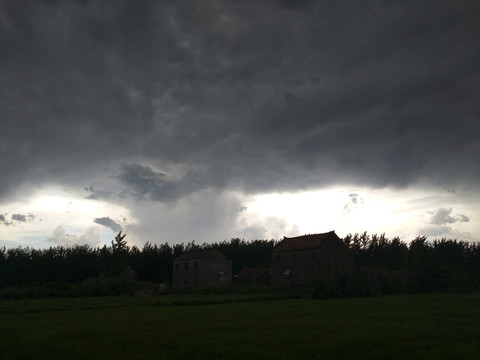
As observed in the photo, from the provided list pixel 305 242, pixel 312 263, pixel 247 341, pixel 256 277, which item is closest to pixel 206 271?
pixel 256 277

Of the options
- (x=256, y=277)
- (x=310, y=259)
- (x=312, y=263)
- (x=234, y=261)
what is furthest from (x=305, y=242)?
(x=234, y=261)

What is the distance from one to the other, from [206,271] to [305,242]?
21.7m

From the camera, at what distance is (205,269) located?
8281 centimetres

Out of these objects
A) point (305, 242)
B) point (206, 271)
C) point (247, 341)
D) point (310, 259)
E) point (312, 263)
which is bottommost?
point (247, 341)

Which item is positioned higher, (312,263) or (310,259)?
(310,259)

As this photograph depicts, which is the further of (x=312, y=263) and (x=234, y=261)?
(x=234, y=261)

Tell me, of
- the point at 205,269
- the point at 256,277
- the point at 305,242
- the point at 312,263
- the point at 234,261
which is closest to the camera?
the point at 312,263

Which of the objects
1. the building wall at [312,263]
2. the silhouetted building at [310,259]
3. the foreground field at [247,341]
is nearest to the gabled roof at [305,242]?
the silhouetted building at [310,259]

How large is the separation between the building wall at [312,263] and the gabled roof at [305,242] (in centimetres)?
73

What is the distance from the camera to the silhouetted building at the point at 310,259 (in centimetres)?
7200

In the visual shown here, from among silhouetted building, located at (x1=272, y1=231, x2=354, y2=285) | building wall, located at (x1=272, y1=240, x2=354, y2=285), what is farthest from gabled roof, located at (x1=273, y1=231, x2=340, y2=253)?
building wall, located at (x1=272, y1=240, x2=354, y2=285)

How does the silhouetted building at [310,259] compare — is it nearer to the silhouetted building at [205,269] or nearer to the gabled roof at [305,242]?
the gabled roof at [305,242]

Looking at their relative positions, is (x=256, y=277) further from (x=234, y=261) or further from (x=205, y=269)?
(x=234, y=261)

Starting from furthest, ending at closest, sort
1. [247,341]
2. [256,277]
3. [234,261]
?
[234,261]
[256,277]
[247,341]
